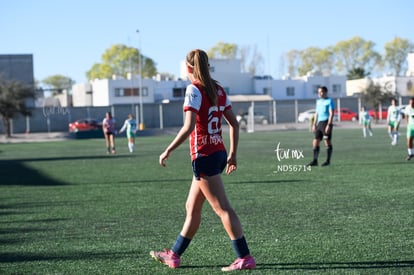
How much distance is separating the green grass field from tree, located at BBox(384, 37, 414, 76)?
4887 inches

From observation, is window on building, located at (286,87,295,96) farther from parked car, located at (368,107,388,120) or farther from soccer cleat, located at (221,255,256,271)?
soccer cleat, located at (221,255,256,271)

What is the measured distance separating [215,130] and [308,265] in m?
1.61

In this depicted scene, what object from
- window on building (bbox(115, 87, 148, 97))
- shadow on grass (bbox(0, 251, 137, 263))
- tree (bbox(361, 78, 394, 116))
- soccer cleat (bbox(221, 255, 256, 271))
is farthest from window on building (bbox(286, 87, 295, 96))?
soccer cleat (bbox(221, 255, 256, 271))

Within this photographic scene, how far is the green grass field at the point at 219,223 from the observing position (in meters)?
7.17

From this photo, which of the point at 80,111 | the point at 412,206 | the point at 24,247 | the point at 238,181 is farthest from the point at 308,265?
the point at 80,111

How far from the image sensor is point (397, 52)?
453 ft

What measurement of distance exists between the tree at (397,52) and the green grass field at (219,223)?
124135 millimetres

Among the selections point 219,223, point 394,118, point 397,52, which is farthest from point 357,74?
point 219,223

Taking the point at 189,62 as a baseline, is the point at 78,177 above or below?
below

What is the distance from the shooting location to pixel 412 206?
10.9m

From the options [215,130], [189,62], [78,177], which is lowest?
[78,177]

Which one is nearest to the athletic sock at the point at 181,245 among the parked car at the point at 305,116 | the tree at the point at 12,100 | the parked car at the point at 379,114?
the tree at the point at 12,100

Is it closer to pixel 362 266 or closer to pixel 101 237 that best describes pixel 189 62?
pixel 362 266

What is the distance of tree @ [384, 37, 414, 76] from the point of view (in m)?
137
